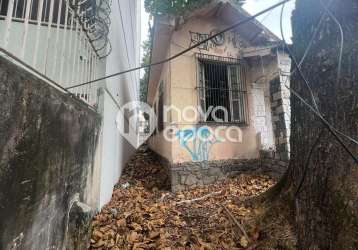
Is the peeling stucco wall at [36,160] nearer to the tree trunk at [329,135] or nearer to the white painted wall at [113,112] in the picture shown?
the white painted wall at [113,112]

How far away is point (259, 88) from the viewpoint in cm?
548

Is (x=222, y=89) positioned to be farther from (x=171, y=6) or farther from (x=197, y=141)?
(x=171, y=6)

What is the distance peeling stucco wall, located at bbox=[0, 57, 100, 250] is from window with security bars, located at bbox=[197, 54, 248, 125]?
3530 millimetres

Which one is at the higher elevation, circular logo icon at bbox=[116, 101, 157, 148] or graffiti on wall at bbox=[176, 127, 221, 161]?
circular logo icon at bbox=[116, 101, 157, 148]

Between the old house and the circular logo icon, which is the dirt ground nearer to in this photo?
the old house

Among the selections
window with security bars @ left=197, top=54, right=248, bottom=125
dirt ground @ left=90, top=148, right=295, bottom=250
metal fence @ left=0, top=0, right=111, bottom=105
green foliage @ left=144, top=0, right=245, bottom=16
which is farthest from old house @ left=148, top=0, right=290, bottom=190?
metal fence @ left=0, top=0, right=111, bottom=105

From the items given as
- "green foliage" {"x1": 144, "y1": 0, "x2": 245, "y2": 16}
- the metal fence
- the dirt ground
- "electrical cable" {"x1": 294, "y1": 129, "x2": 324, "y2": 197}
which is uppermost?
"green foliage" {"x1": 144, "y1": 0, "x2": 245, "y2": 16}

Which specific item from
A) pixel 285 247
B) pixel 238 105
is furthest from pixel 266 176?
pixel 285 247

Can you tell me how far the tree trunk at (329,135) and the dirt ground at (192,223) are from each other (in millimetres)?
609

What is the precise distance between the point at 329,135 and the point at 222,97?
12.5 ft

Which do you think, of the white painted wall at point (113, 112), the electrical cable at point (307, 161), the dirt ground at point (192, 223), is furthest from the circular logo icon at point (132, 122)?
the electrical cable at point (307, 161)

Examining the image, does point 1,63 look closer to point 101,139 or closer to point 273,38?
point 101,139

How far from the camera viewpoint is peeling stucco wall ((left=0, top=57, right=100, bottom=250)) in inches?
42.4

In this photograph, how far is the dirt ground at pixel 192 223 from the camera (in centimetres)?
231
